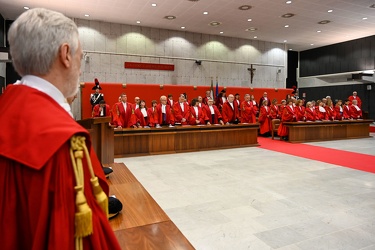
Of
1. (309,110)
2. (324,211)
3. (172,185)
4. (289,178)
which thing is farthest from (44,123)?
(309,110)

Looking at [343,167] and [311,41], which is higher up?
[311,41]

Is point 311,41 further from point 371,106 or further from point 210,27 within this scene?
point 210,27

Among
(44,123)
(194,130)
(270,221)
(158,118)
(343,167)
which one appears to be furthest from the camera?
(158,118)

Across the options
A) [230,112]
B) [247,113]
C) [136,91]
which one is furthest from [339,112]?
[136,91]

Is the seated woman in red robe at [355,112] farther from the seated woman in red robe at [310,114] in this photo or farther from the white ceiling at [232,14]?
the white ceiling at [232,14]

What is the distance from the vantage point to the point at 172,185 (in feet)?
14.2

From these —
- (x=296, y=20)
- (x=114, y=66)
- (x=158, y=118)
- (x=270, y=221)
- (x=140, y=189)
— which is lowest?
(x=270, y=221)

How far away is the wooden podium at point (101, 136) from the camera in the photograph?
9.48 feet

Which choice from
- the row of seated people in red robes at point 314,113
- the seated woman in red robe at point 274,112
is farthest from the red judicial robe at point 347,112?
the seated woman in red robe at point 274,112

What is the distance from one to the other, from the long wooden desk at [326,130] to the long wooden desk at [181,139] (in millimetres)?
1664

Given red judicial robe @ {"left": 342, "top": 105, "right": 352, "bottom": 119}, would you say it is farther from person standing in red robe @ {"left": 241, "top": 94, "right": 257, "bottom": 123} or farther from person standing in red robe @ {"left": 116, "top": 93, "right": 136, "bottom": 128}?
person standing in red robe @ {"left": 116, "top": 93, "right": 136, "bottom": 128}

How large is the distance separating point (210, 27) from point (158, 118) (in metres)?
6.78

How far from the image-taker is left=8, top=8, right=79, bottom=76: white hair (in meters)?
0.77

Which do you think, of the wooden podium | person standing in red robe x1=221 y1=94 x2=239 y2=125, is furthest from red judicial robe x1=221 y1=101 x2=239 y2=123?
the wooden podium
